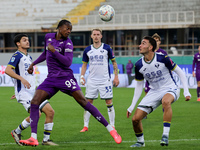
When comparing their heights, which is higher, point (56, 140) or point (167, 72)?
point (167, 72)

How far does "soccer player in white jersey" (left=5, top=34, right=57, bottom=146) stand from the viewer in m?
6.75

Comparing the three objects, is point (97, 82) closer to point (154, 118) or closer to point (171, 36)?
point (154, 118)

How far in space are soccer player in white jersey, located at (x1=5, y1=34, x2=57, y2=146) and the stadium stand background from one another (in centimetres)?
2322

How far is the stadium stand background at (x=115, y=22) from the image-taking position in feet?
112

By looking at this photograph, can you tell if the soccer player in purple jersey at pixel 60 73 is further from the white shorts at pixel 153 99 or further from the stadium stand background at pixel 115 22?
the stadium stand background at pixel 115 22

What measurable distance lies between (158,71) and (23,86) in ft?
8.09

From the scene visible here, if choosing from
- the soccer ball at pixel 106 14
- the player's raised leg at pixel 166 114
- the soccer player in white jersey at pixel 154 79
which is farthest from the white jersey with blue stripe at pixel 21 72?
the soccer ball at pixel 106 14

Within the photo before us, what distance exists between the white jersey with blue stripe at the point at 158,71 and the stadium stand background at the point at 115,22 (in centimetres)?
2346

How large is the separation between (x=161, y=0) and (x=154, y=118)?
27506 mm

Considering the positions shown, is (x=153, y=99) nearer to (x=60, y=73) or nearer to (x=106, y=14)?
(x=60, y=73)

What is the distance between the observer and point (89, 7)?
1513 inches

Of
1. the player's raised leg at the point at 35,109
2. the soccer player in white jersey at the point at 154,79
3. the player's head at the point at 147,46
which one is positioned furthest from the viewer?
the player's head at the point at 147,46

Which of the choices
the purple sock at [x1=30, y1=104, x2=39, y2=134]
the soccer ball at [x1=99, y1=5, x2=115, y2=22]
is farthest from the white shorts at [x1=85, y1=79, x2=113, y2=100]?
the soccer ball at [x1=99, y1=5, x2=115, y2=22]

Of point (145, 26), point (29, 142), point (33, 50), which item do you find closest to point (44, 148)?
point (29, 142)
